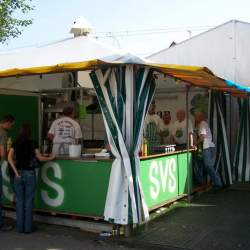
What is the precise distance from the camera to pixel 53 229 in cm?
657

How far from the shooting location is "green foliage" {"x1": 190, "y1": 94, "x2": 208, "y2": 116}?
10320 millimetres

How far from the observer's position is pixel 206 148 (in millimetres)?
9188

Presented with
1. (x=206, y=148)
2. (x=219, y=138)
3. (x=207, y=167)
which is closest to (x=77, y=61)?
(x=206, y=148)

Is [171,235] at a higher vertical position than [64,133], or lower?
lower

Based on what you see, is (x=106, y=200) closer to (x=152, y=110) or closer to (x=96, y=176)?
(x=96, y=176)

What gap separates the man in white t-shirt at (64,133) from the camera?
7102 mm

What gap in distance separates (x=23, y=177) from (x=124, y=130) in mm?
1653

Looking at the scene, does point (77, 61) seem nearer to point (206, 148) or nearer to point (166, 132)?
point (166, 132)

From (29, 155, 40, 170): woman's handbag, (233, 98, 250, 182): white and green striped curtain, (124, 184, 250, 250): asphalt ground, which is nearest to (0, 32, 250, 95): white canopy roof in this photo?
(29, 155, 40, 170): woman's handbag

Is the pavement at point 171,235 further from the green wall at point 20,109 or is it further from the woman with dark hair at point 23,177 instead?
the green wall at point 20,109

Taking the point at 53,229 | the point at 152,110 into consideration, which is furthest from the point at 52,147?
the point at 152,110

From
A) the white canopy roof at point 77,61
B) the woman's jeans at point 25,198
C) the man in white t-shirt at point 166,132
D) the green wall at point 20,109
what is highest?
the white canopy roof at point 77,61

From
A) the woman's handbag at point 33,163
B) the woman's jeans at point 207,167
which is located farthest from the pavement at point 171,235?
the woman's jeans at point 207,167

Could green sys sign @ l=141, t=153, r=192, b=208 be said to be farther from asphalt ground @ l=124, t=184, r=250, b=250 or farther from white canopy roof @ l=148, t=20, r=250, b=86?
white canopy roof @ l=148, t=20, r=250, b=86
